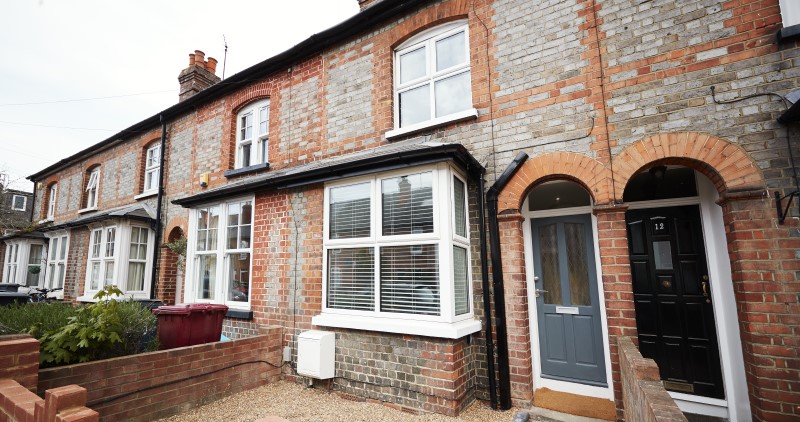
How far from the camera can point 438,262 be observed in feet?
14.0

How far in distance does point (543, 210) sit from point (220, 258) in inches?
220

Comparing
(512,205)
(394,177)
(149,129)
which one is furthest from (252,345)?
(149,129)

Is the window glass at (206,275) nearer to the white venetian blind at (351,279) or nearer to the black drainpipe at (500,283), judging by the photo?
the white venetian blind at (351,279)

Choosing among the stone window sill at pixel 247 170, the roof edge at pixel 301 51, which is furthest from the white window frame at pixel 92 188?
the stone window sill at pixel 247 170

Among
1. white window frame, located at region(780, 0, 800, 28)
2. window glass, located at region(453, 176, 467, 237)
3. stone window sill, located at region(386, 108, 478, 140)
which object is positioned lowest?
window glass, located at region(453, 176, 467, 237)

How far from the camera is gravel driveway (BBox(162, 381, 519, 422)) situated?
3.99m

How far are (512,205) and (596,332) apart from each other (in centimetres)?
190

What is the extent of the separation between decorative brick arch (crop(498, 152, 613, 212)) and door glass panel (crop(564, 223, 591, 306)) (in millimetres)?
942

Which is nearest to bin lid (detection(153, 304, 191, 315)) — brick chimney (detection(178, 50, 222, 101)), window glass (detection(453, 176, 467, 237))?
window glass (detection(453, 176, 467, 237))

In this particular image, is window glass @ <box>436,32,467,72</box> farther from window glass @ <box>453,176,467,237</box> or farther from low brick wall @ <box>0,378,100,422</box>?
low brick wall @ <box>0,378,100,422</box>

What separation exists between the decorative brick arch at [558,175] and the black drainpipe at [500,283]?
3.4 inches

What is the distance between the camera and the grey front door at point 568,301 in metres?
4.51

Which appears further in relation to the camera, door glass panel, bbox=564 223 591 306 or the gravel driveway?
door glass panel, bbox=564 223 591 306

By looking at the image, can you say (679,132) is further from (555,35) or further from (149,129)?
(149,129)
